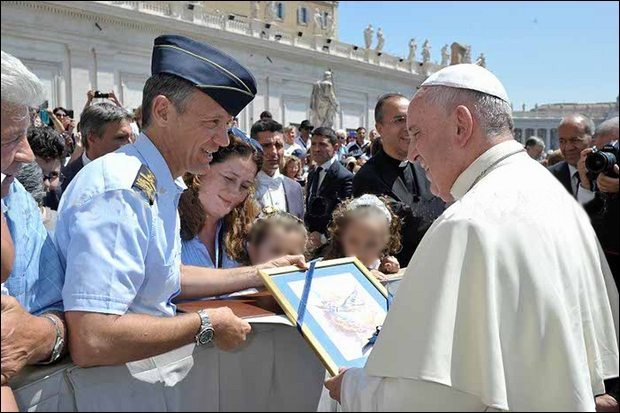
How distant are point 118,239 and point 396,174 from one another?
9.36ft

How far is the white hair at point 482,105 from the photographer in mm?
1949

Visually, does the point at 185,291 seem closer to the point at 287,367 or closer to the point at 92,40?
the point at 287,367

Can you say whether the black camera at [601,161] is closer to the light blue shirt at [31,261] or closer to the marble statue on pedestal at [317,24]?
the light blue shirt at [31,261]

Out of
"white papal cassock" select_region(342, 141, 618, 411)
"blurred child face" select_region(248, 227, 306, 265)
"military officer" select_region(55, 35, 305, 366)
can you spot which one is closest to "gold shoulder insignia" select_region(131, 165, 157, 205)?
"military officer" select_region(55, 35, 305, 366)

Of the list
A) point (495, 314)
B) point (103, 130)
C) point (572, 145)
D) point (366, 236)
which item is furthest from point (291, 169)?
point (495, 314)

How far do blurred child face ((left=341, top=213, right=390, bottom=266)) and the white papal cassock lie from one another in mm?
1408

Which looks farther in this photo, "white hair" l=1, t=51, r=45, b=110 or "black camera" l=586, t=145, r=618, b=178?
"black camera" l=586, t=145, r=618, b=178

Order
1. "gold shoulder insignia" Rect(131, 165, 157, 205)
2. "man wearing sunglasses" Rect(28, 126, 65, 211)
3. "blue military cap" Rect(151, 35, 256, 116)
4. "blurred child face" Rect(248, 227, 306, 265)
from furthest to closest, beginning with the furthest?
1. "man wearing sunglasses" Rect(28, 126, 65, 211)
2. "blurred child face" Rect(248, 227, 306, 265)
3. "blue military cap" Rect(151, 35, 256, 116)
4. "gold shoulder insignia" Rect(131, 165, 157, 205)

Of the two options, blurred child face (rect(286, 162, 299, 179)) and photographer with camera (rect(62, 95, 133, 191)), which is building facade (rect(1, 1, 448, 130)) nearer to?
blurred child face (rect(286, 162, 299, 179))

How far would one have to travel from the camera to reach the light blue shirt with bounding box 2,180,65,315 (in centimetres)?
171

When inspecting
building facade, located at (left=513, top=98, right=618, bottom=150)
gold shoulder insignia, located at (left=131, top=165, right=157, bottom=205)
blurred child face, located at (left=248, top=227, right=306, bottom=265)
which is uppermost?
building facade, located at (left=513, top=98, right=618, bottom=150)

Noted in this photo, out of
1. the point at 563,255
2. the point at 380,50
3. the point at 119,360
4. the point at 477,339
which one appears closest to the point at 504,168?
the point at 563,255

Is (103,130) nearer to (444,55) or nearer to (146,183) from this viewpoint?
(146,183)

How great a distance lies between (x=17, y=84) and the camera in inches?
58.6
